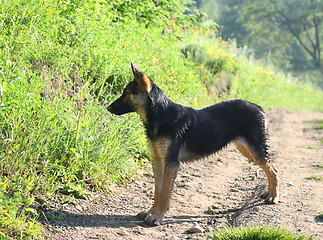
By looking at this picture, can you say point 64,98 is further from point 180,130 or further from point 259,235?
point 259,235

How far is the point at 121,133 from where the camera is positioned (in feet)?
17.7

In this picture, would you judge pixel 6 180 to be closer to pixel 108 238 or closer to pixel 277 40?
pixel 108 238

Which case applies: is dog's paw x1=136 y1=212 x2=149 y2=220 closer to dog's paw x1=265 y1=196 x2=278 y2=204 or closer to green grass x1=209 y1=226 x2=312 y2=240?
green grass x1=209 y1=226 x2=312 y2=240

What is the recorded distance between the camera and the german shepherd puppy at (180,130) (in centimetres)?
444

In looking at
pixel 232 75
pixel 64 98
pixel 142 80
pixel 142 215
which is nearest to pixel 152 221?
pixel 142 215

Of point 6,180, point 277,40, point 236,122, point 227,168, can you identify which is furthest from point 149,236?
point 277,40

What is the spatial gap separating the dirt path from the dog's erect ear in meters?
1.49

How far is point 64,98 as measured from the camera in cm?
561

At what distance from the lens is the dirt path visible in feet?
13.3

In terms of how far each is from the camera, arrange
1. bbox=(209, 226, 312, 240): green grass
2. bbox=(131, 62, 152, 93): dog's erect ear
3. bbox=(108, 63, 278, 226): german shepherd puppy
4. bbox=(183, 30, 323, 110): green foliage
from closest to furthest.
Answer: bbox=(209, 226, 312, 240): green grass → bbox=(131, 62, 152, 93): dog's erect ear → bbox=(108, 63, 278, 226): german shepherd puppy → bbox=(183, 30, 323, 110): green foliage

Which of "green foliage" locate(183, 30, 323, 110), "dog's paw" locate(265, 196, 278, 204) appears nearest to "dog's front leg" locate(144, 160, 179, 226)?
"dog's paw" locate(265, 196, 278, 204)

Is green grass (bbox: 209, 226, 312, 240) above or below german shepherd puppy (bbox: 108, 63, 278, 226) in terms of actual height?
below

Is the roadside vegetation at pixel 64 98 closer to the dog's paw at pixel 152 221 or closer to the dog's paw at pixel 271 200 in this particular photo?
the dog's paw at pixel 152 221

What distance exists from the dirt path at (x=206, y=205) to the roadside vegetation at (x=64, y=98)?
0.30 metres
